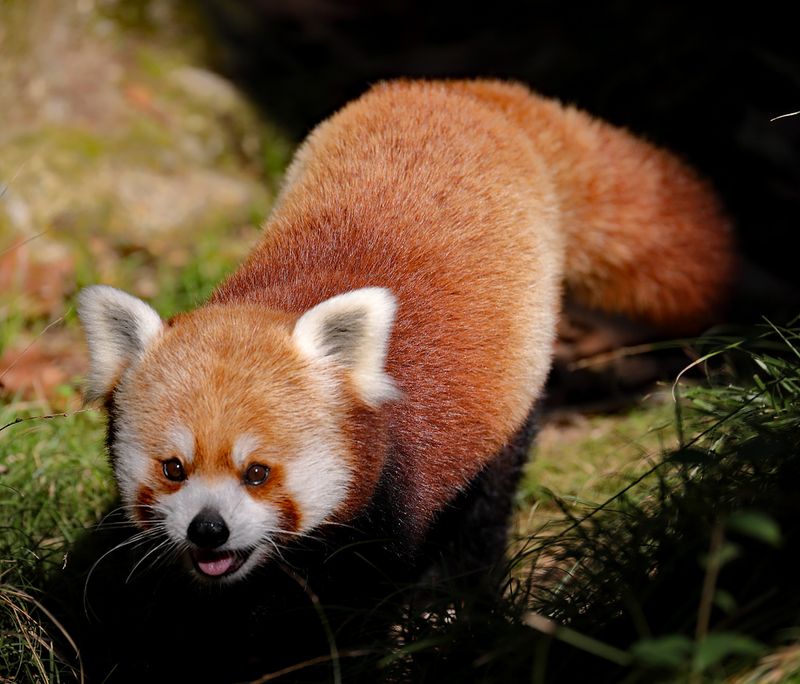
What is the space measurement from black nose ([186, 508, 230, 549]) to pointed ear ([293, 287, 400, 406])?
58 centimetres

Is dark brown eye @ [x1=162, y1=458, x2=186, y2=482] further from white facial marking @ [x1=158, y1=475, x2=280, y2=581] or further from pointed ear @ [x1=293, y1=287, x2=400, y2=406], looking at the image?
pointed ear @ [x1=293, y1=287, x2=400, y2=406]

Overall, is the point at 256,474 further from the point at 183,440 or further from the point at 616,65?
the point at 616,65

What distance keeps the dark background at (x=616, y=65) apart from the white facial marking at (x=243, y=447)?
285 centimetres

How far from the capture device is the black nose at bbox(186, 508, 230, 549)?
2689mm

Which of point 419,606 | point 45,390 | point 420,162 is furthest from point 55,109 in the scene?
point 419,606

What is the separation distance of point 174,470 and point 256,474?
0.25 metres

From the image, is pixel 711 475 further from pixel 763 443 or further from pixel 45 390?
pixel 45 390

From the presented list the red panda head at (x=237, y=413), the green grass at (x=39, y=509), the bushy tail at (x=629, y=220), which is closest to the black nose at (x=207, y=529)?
the red panda head at (x=237, y=413)

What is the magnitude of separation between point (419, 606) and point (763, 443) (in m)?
1.47

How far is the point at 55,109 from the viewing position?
6.08 meters

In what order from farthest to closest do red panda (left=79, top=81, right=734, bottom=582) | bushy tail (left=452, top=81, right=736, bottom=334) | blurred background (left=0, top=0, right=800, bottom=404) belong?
blurred background (left=0, top=0, right=800, bottom=404) → bushy tail (left=452, top=81, right=736, bottom=334) → red panda (left=79, top=81, right=734, bottom=582)

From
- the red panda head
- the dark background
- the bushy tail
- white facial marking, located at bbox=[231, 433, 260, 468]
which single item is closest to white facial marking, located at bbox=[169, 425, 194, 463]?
the red panda head

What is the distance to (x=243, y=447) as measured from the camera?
8.93 ft

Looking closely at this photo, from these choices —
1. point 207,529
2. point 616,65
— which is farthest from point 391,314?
point 616,65
